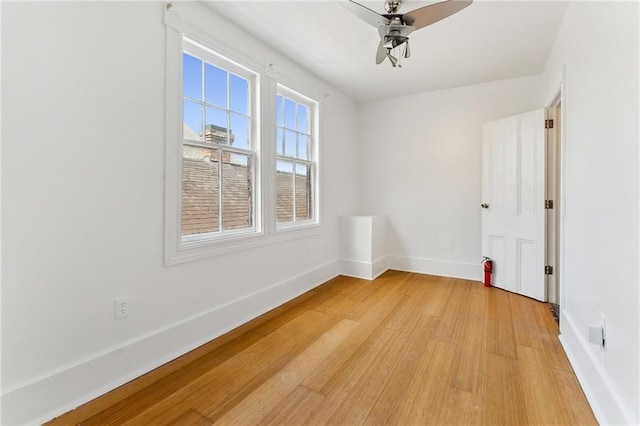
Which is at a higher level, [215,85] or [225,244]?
[215,85]

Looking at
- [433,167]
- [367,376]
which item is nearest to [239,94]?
[367,376]

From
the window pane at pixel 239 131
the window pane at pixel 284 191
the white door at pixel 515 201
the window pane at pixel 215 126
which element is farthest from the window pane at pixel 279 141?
the white door at pixel 515 201

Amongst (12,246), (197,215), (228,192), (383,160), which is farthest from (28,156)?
(383,160)

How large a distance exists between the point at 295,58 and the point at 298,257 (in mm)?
2186

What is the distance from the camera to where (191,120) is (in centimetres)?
216

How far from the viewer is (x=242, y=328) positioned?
7.80 feet

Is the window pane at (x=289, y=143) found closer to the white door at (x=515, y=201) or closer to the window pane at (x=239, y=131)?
the window pane at (x=239, y=131)

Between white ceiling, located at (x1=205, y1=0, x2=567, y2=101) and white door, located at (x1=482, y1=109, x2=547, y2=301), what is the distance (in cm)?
69

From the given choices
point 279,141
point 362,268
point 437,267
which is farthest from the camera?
point 437,267

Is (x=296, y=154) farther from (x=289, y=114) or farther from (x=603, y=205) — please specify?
(x=603, y=205)

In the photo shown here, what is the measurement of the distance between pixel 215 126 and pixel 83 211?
3.80ft

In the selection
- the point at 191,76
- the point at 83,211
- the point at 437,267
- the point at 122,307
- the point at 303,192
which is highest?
the point at 191,76

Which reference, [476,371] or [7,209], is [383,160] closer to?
[476,371]

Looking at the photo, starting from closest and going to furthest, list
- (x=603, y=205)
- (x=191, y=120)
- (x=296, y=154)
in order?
(x=603, y=205) → (x=191, y=120) → (x=296, y=154)
